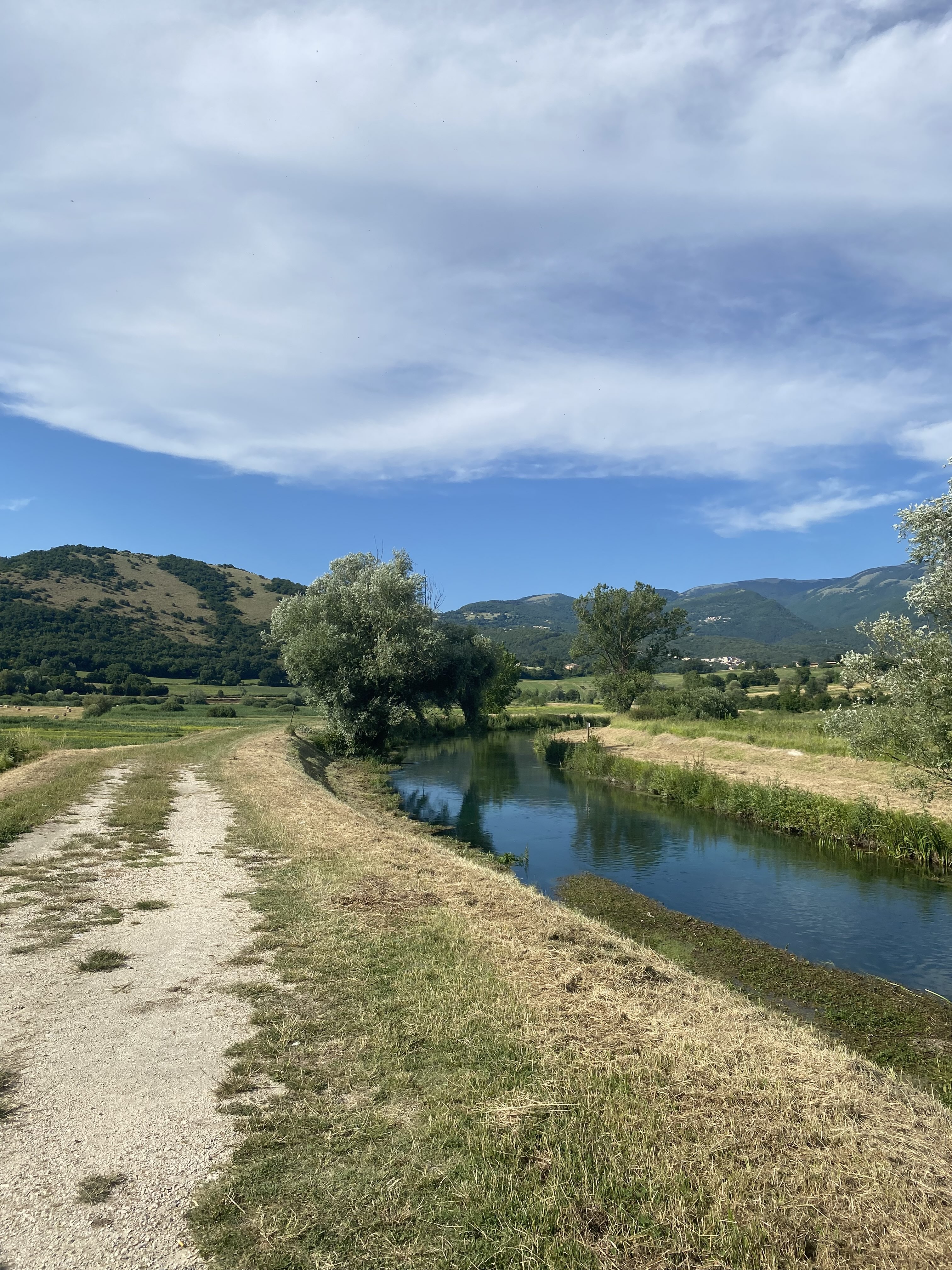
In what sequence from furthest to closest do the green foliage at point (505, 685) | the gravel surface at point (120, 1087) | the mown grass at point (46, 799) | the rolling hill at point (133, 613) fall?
the rolling hill at point (133, 613) < the green foliage at point (505, 685) < the mown grass at point (46, 799) < the gravel surface at point (120, 1087)

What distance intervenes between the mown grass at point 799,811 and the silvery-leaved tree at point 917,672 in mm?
6332

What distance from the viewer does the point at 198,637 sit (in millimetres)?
110812

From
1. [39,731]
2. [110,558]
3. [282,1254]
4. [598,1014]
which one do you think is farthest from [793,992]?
[110,558]

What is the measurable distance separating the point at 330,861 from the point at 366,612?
25.1 metres

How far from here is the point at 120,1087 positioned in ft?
17.7

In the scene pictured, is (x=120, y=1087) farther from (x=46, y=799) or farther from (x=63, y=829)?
(x=46, y=799)

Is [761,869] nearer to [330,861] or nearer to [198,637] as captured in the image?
[330,861]

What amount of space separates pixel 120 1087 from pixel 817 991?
34.0ft

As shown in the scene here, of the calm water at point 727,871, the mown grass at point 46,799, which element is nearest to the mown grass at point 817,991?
the calm water at point 727,871

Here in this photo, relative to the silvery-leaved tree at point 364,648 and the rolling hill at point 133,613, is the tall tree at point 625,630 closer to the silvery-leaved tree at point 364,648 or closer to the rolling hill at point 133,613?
the rolling hill at point 133,613

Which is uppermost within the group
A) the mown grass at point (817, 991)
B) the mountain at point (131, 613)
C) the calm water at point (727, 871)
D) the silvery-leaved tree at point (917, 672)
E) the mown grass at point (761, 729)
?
the mountain at point (131, 613)

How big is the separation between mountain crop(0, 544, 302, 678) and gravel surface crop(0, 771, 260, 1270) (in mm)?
74082

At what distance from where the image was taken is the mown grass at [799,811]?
1958 centimetres

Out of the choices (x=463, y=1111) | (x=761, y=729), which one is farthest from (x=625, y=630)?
(x=463, y=1111)
